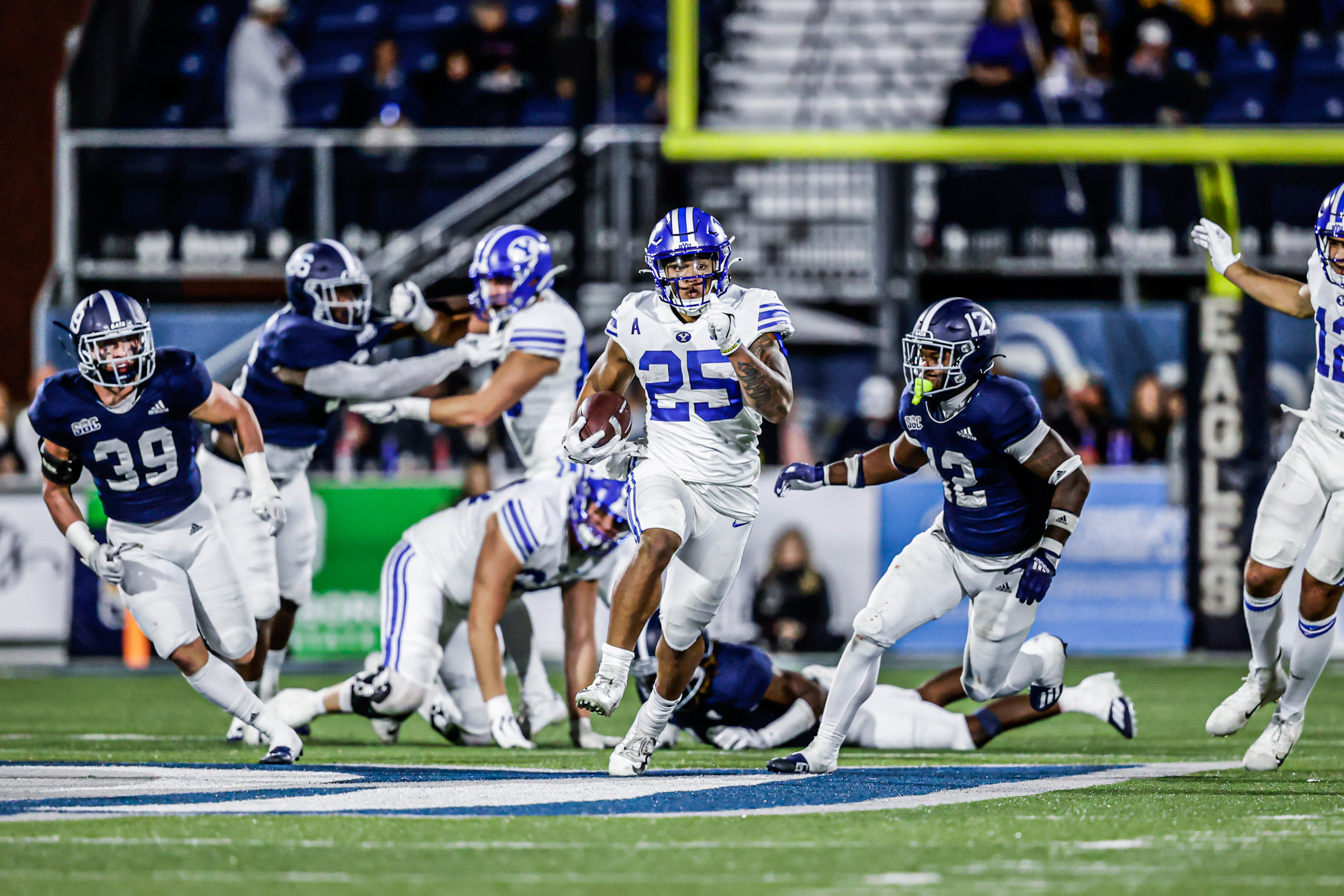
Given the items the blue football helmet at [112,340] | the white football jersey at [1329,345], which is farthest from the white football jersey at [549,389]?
the white football jersey at [1329,345]

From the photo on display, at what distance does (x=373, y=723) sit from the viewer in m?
8.23

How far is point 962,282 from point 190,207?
5.78 meters

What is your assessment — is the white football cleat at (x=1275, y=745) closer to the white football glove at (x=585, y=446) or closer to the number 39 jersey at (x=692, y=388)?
the number 39 jersey at (x=692, y=388)

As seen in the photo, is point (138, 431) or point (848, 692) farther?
point (138, 431)

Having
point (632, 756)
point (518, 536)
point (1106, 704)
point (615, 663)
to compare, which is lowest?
point (1106, 704)

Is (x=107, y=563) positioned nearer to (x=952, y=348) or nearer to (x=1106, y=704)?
(x=952, y=348)

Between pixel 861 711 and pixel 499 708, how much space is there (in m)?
1.42

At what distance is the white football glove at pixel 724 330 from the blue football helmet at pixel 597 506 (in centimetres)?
192

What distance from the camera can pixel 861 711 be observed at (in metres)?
7.52

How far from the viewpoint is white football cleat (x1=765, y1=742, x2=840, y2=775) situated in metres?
6.52

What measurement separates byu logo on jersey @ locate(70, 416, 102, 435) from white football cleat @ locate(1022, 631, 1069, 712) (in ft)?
11.3

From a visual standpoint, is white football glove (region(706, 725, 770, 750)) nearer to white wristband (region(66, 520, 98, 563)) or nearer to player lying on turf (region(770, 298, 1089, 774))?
player lying on turf (region(770, 298, 1089, 774))

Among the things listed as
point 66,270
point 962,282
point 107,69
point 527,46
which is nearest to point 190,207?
point 66,270

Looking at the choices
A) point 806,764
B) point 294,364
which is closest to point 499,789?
point 806,764
